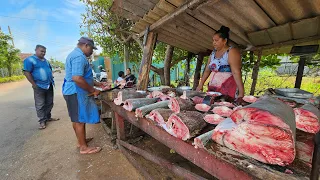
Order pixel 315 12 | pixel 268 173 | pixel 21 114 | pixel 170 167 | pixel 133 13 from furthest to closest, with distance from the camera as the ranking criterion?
pixel 21 114, pixel 133 13, pixel 315 12, pixel 170 167, pixel 268 173

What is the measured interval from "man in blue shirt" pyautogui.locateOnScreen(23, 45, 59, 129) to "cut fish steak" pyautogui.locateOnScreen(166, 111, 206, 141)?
4.67 m

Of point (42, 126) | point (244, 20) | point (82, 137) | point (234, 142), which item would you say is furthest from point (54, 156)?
point (244, 20)

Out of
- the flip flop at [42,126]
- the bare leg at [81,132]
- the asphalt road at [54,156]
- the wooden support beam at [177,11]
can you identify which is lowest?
the asphalt road at [54,156]

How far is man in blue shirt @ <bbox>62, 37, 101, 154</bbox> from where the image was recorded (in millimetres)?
2594

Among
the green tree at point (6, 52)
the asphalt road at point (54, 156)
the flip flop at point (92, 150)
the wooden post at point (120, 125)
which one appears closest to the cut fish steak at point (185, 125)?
the asphalt road at point (54, 156)

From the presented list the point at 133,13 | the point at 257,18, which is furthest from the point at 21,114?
the point at 257,18

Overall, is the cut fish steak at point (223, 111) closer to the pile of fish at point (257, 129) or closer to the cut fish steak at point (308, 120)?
the pile of fish at point (257, 129)

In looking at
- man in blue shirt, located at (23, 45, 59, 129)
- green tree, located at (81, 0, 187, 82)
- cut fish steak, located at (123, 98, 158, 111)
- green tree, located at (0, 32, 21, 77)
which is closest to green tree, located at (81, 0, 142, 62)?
green tree, located at (81, 0, 187, 82)

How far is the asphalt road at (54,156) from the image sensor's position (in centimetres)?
256

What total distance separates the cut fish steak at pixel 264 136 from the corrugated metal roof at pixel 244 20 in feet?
5.62

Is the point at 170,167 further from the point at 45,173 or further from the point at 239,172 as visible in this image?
the point at 45,173

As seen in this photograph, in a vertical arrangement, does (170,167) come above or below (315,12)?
below

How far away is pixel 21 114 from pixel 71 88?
4.78 meters

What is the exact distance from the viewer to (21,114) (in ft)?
18.9
